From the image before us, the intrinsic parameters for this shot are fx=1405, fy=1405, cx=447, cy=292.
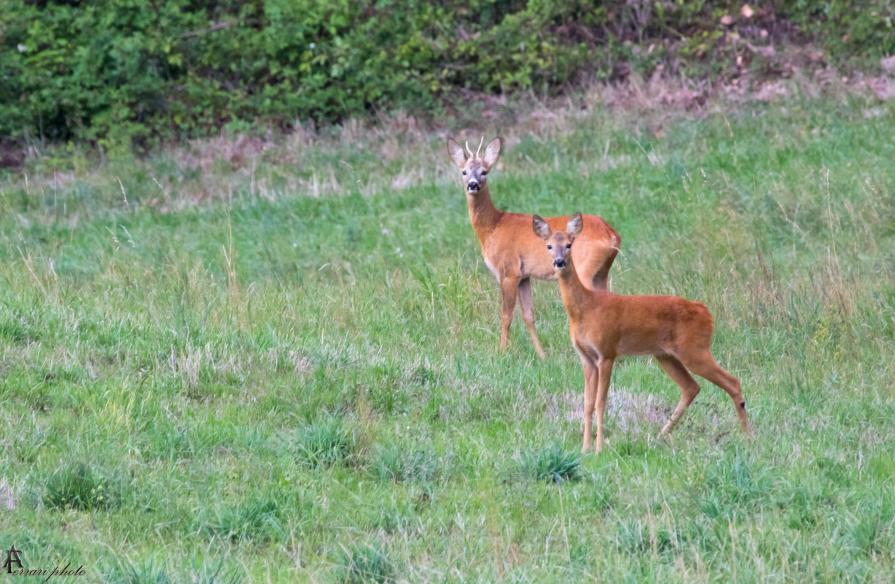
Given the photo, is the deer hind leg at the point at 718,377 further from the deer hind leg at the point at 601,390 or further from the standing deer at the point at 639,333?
the deer hind leg at the point at 601,390

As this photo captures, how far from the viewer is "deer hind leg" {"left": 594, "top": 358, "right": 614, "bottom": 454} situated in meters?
7.25

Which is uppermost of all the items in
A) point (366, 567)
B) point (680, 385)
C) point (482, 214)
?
point (366, 567)

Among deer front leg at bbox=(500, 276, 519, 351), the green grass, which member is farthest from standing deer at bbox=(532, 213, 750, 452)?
deer front leg at bbox=(500, 276, 519, 351)

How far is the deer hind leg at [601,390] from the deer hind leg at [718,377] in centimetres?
44

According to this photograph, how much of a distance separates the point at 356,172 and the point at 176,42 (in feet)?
17.2

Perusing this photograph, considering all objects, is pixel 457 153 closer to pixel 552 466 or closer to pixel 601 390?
pixel 601 390

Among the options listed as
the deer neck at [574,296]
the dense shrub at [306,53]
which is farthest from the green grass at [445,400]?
the dense shrub at [306,53]

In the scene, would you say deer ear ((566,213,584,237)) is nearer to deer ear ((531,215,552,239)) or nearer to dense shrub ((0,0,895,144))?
deer ear ((531,215,552,239))

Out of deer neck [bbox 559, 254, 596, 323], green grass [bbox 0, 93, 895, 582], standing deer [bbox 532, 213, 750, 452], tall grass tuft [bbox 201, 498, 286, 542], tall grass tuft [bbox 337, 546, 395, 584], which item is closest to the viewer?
tall grass tuft [bbox 337, 546, 395, 584]

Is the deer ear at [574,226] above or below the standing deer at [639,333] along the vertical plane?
above

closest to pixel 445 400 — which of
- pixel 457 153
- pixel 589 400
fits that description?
pixel 589 400

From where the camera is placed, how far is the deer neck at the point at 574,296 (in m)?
7.66

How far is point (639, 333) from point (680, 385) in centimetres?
53

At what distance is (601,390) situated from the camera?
738 cm
